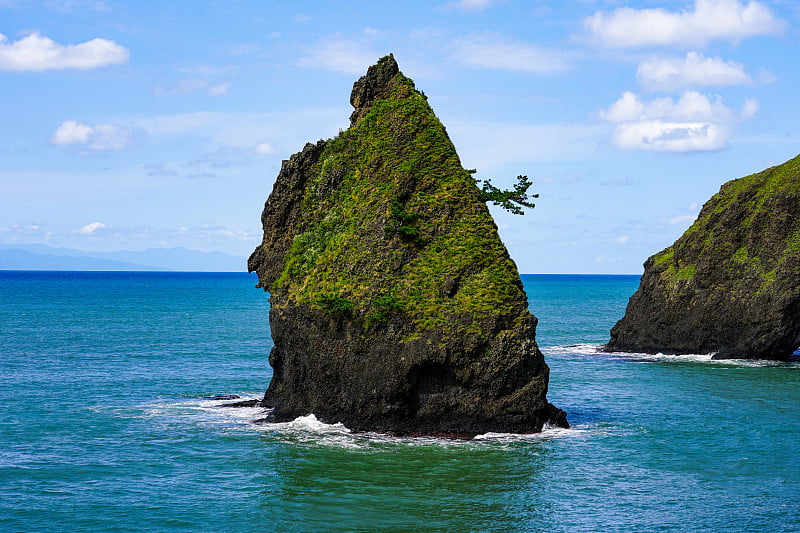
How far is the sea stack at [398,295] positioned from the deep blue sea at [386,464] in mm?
1504

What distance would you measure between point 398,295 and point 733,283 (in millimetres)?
41927

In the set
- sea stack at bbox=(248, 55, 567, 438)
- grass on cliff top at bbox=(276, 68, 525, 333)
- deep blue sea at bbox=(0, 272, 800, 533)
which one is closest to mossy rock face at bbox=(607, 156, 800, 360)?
deep blue sea at bbox=(0, 272, 800, 533)

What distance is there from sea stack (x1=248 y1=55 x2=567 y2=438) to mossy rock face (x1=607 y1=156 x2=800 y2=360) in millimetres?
34237

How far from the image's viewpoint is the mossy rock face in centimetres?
6731

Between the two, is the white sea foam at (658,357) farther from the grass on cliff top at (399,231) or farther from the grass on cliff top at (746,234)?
the grass on cliff top at (399,231)

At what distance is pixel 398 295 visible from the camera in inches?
1531

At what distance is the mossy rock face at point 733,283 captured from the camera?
67.3 metres

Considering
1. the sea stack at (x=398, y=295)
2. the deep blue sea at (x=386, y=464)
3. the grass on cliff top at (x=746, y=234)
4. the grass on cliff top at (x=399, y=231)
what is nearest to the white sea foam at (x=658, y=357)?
the grass on cliff top at (x=746, y=234)

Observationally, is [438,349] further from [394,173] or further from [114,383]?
[114,383]

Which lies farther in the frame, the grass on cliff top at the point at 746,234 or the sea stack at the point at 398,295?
the grass on cliff top at the point at 746,234

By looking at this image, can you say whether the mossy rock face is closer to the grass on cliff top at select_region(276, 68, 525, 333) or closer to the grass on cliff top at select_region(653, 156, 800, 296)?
the grass on cliff top at select_region(653, 156, 800, 296)

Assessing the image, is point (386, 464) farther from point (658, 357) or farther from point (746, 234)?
point (746, 234)

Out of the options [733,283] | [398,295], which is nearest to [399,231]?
[398,295]

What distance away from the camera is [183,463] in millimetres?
33812
